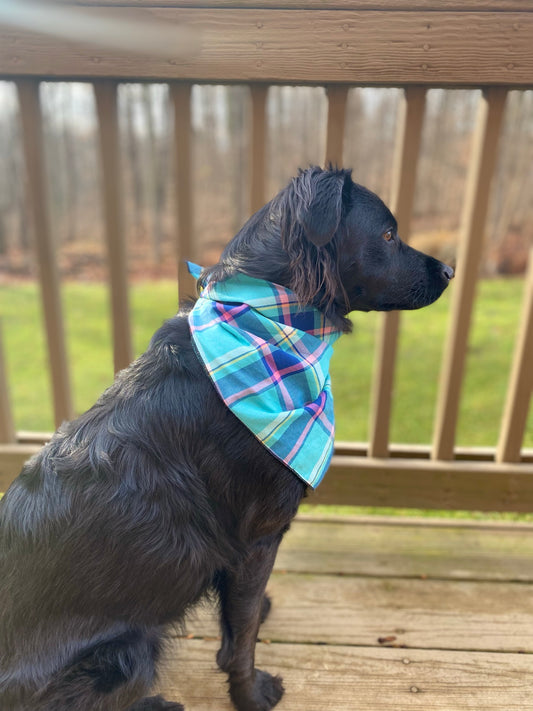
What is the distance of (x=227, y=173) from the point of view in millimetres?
9242

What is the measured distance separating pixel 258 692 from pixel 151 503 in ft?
2.67

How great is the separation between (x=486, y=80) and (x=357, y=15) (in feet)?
1.58

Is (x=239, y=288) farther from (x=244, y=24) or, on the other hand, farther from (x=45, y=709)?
(x=45, y=709)

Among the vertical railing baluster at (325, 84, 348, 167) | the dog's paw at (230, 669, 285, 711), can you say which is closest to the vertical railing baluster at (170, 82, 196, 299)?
the vertical railing baluster at (325, 84, 348, 167)

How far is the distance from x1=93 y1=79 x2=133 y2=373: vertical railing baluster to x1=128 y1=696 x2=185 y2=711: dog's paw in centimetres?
125

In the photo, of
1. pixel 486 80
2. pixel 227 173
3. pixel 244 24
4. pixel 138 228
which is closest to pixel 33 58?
pixel 244 24

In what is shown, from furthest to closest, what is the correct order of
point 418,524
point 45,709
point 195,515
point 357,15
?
point 418,524, point 357,15, point 195,515, point 45,709

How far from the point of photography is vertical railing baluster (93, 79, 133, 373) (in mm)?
1908

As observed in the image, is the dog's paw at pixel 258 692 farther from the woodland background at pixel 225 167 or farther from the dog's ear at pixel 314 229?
the woodland background at pixel 225 167

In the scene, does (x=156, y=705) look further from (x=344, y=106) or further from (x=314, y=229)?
(x=344, y=106)

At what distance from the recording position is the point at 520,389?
2166 mm

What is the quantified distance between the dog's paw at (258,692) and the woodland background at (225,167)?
23.4ft

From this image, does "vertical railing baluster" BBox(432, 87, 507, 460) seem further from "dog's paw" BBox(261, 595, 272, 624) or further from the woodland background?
the woodland background

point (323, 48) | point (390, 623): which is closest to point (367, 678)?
point (390, 623)
